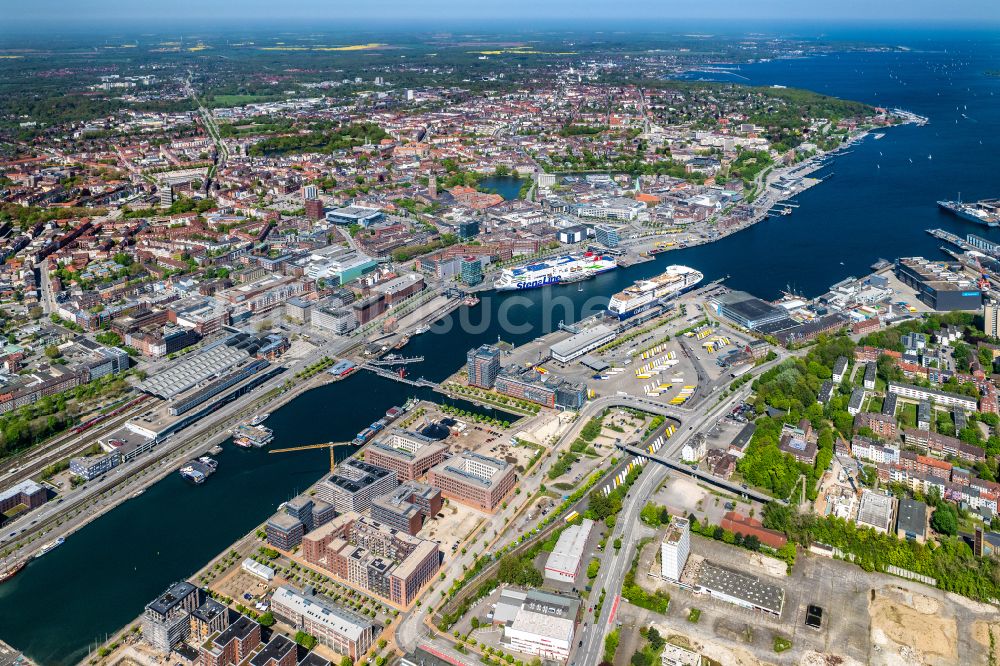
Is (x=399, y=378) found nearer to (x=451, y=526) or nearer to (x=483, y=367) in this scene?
(x=483, y=367)

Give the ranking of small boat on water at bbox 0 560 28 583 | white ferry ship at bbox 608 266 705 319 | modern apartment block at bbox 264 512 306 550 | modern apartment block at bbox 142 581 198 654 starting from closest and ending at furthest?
1. modern apartment block at bbox 142 581 198 654
2. small boat on water at bbox 0 560 28 583
3. modern apartment block at bbox 264 512 306 550
4. white ferry ship at bbox 608 266 705 319

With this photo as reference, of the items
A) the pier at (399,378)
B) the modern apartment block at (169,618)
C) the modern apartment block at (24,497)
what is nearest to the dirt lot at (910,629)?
the modern apartment block at (169,618)

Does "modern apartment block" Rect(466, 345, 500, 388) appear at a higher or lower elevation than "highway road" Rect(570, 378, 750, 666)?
higher

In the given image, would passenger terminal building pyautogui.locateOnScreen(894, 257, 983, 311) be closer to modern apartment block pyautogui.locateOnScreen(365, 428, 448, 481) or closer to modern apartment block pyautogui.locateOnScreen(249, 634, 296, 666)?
modern apartment block pyautogui.locateOnScreen(365, 428, 448, 481)

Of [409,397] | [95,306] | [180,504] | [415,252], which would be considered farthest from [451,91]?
[180,504]

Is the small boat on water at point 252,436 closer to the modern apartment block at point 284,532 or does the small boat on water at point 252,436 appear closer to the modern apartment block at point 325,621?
the modern apartment block at point 284,532

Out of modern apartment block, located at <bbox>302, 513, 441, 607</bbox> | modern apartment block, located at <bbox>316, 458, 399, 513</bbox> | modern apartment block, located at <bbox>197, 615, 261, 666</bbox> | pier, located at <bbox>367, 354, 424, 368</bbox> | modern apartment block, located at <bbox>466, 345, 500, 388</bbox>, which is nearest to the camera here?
modern apartment block, located at <bbox>197, 615, 261, 666</bbox>

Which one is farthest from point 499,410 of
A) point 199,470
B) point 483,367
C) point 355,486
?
point 199,470

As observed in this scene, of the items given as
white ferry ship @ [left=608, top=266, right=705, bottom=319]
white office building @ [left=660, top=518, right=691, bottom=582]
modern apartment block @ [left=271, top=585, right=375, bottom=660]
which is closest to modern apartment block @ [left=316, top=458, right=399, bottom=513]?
modern apartment block @ [left=271, top=585, right=375, bottom=660]
